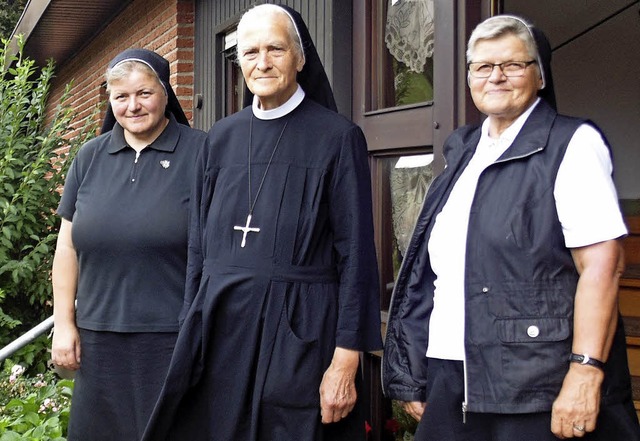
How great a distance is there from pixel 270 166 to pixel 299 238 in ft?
0.79

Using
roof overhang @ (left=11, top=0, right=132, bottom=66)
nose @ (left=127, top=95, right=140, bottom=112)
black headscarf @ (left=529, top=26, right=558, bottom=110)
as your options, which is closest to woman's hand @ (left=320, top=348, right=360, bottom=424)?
black headscarf @ (left=529, top=26, right=558, bottom=110)

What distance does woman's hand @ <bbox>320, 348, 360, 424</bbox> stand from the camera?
262 cm

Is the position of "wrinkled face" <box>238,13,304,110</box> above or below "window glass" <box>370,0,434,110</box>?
below

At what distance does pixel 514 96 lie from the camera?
2.39 metres

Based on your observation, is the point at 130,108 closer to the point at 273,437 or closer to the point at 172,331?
the point at 172,331

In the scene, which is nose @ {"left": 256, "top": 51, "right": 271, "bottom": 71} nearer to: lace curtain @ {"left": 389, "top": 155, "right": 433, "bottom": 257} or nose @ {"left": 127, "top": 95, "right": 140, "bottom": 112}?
nose @ {"left": 127, "top": 95, "right": 140, "bottom": 112}

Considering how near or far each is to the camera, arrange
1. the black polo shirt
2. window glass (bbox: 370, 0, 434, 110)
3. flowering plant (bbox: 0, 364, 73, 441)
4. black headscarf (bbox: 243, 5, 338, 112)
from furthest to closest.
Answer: flowering plant (bbox: 0, 364, 73, 441)
window glass (bbox: 370, 0, 434, 110)
the black polo shirt
black headscarf (bbox: 243, 5, 338, 112)

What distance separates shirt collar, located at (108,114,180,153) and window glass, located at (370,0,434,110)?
0.99m

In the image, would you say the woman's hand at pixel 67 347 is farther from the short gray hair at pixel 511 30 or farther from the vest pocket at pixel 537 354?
the short gray hair at pixel 511 30

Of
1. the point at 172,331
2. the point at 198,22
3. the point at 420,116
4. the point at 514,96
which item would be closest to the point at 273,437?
the point at 172,331

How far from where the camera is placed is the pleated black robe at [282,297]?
2.66 meters

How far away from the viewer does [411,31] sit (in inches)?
150

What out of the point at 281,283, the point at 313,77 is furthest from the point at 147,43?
the point at 281,283


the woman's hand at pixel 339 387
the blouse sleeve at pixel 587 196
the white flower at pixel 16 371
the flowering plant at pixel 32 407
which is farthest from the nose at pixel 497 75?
the white flower at pixel 16 371
